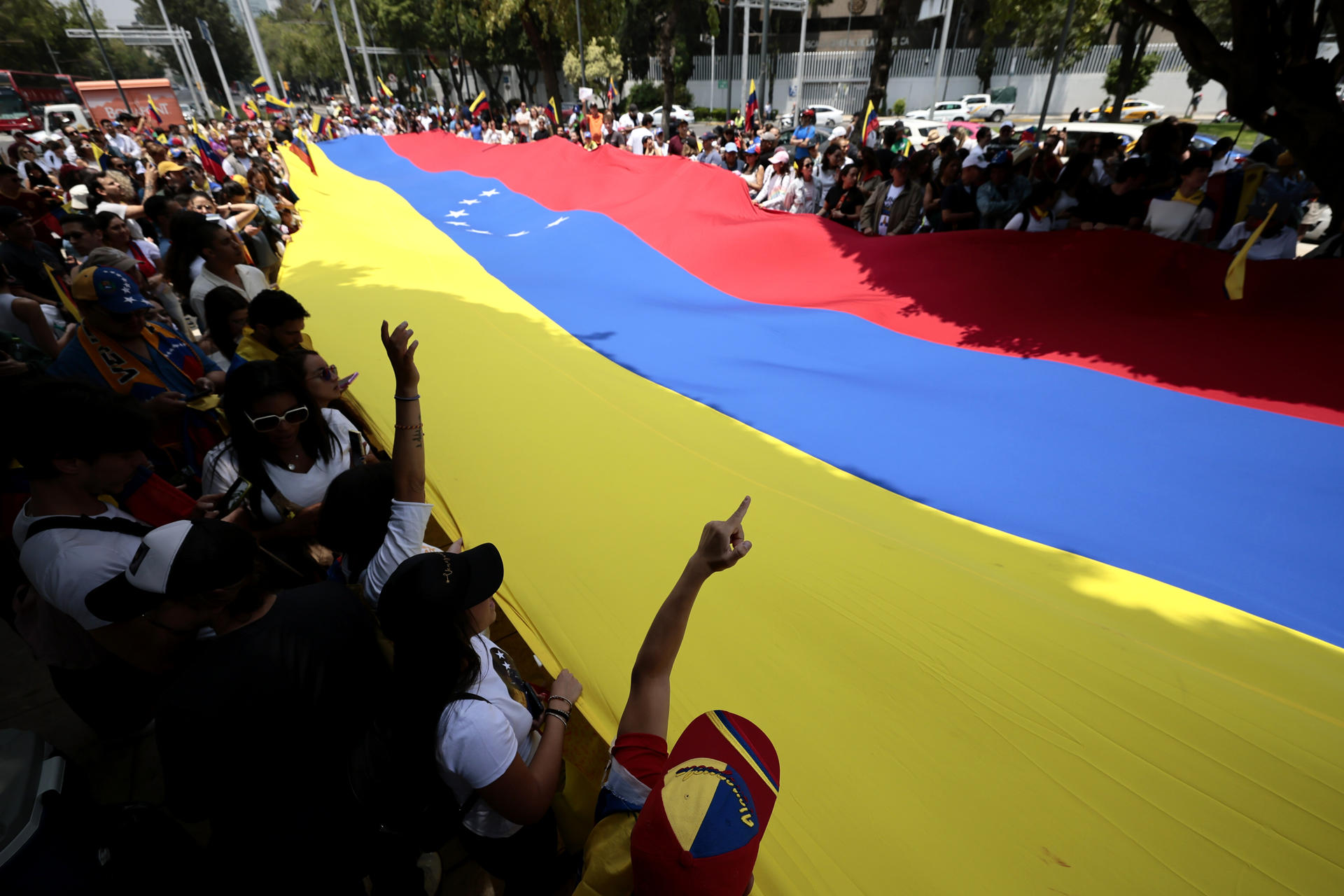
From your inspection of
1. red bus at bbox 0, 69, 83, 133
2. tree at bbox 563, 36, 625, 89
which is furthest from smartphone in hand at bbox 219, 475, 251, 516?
tree at bbox 563, 36, 625, 89

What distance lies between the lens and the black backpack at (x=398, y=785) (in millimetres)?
1258

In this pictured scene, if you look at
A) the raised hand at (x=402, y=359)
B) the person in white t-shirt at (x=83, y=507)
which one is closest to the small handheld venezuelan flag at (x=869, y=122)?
the raised hand at (x=402, y=359)

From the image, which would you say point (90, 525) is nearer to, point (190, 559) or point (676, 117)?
point (190, 559)

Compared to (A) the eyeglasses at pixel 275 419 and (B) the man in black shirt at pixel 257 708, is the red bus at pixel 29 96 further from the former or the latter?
(B) the man in black shirt at pixel 257 708

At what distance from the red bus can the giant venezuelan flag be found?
27.9m

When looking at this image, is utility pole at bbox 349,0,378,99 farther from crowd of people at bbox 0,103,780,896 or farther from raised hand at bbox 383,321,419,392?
raised hand at bbox 383,321,419,392

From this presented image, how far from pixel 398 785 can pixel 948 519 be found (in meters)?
2.15

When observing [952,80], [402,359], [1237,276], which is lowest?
[1237,276]

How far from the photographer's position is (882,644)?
5.77 feet

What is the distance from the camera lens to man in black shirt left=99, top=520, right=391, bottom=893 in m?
1.28

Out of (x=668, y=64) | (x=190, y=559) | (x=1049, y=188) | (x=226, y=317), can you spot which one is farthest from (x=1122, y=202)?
(x=668, y=64)

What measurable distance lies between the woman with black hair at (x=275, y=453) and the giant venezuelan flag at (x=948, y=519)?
0.52 m

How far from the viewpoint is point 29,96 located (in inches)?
1193

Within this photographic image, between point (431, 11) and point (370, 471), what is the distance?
1743 inches
